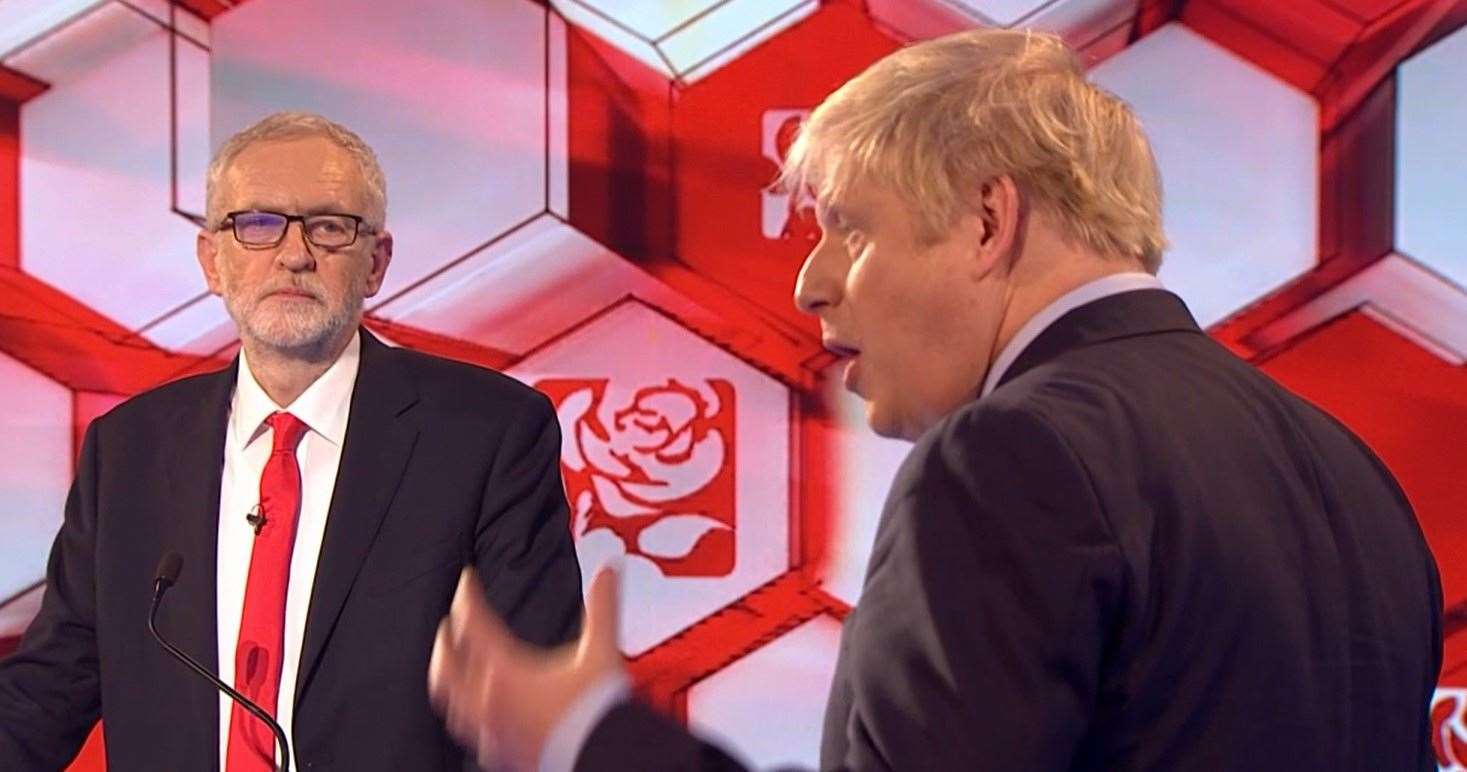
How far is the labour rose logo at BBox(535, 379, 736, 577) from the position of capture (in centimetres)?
279

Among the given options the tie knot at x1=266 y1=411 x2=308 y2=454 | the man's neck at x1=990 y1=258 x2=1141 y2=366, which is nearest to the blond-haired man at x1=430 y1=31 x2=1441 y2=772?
the man's neck at x1=990 y1=258 x2=1141 y2=366

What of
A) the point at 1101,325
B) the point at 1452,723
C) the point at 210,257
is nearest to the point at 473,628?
the point at 1101,325

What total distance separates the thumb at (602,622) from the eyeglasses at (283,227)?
1157 millimetres

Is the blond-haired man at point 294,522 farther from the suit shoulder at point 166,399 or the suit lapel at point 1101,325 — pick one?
the suit lapel at point 1101,325

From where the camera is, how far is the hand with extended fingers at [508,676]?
98 cm

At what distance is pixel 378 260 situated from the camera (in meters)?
2.13

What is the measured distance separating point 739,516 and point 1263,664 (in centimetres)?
188

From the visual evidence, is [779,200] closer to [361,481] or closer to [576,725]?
[361,481]

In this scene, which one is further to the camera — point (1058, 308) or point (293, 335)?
point (293, 335)

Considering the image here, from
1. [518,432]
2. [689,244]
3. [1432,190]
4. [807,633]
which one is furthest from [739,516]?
[1432,190]

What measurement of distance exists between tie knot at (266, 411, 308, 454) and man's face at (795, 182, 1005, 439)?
1068mm

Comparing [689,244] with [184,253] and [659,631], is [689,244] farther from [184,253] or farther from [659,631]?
[184,253]

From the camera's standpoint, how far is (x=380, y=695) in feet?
6.08

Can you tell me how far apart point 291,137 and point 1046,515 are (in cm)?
144
